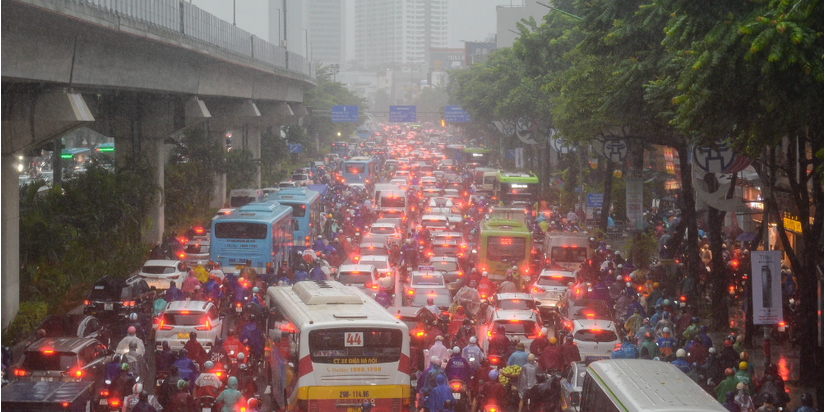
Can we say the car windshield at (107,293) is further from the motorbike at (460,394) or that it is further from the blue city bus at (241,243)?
the motorbike at (460,394)

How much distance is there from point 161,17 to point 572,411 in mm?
19459

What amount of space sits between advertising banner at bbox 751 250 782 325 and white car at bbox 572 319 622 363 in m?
2.55

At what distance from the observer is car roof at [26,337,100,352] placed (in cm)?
1580

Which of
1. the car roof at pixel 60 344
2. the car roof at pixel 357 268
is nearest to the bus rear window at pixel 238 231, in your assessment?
the car roof at pixel 357 268

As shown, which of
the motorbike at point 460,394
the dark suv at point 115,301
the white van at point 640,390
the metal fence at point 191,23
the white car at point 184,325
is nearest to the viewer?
the white van at point 640,390


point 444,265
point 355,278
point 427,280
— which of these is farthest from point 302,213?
point 427,280

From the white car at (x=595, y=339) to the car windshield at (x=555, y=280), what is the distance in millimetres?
6760

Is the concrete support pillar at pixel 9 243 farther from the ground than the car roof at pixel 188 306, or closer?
farther from the ground

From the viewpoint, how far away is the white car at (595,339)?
18203 millimetres

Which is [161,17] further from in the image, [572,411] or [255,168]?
[255,168]

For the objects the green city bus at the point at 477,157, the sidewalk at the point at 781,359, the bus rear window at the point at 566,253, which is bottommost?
the sidewalk at the point at 781,359

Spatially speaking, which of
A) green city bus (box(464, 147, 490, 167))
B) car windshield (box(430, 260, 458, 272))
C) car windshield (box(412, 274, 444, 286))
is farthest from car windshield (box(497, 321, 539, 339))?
green city bus (box(464, 147, 490, 167))

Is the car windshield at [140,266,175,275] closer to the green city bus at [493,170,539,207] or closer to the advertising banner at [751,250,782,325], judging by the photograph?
the advertising banner at [751,250,782,325]

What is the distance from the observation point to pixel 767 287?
17.8m
